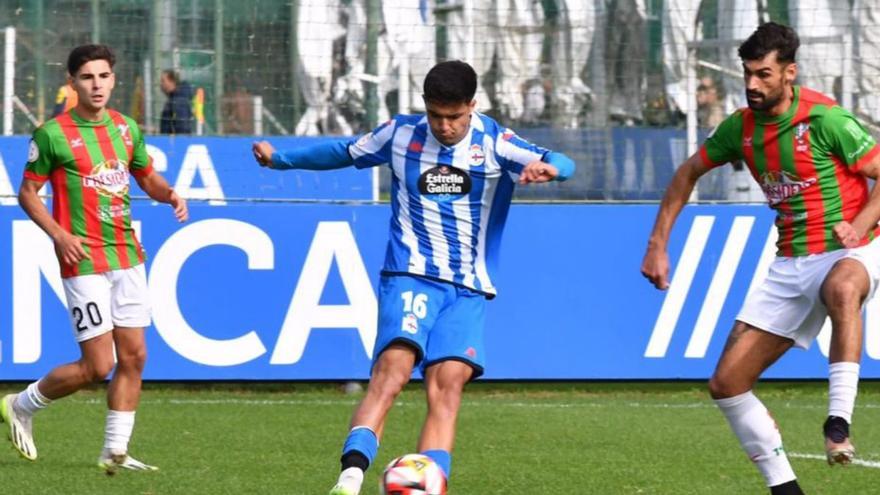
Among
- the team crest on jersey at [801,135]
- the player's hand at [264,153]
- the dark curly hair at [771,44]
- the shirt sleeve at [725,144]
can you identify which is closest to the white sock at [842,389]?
the team crest on jersey at [801,135]

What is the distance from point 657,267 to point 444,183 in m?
1.02

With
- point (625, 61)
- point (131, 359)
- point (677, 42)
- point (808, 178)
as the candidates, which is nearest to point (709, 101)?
point (677, 42)

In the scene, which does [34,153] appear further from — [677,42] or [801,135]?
[677,42]

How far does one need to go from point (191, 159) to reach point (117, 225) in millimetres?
4105

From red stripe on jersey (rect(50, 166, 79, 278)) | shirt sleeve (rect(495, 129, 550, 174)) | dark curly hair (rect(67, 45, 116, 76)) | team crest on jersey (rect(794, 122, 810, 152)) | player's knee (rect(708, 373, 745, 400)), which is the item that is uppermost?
dark curly hair (rect(67, 45, 116, 76))

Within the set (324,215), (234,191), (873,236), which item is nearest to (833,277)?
Answer: (873,236)

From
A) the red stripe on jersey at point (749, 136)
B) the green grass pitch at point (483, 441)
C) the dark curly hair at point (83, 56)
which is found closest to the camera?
the red stripe on jersey at point (749, 136)

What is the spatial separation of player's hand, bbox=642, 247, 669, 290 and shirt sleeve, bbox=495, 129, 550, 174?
703mm

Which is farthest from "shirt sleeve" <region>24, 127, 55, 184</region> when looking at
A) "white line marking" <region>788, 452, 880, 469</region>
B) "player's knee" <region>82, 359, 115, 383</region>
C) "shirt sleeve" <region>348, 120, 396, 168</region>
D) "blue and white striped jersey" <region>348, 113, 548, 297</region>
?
"white line marking" <region>788, 452, 880, 469</region>

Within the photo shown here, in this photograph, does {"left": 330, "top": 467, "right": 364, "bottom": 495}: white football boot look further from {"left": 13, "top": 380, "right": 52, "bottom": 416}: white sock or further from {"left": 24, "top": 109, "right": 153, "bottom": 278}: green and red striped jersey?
{"left": 13, "top": 380, "right": 52, "bottom": 416}: white sock

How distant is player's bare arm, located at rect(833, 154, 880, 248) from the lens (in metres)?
7.04

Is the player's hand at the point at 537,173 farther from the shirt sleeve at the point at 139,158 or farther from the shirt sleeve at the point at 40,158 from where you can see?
the shirt sleeve at the point at 40,158

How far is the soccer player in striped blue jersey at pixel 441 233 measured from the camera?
274 inches

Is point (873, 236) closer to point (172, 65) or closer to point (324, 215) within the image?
point (324, 215)
